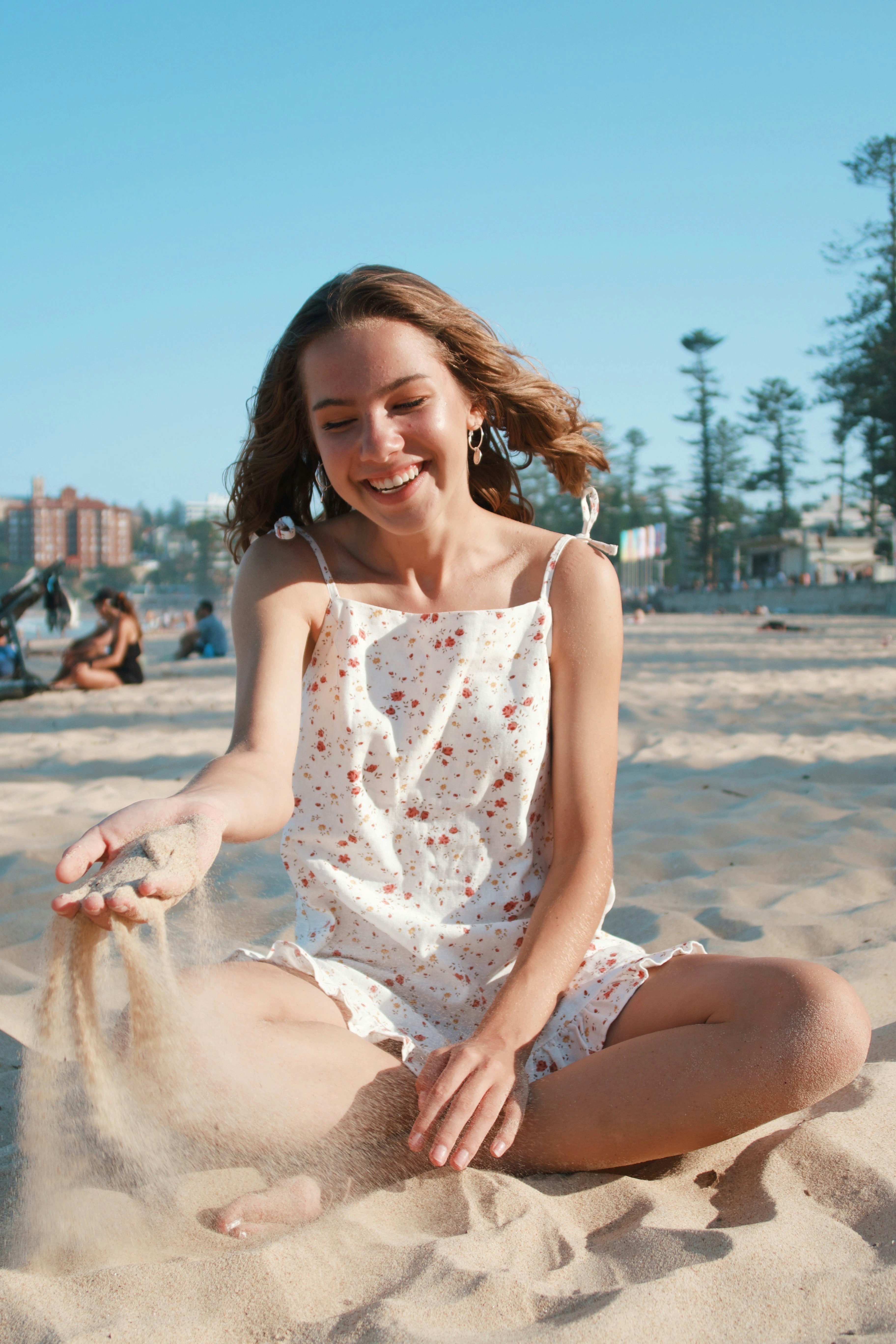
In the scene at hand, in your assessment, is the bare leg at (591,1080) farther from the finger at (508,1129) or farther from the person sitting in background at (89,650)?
the person sitting in background at (89,650)

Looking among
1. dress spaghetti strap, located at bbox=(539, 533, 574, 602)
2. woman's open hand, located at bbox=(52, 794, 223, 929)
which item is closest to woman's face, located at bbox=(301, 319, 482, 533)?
dress spaghetti strap, located at bbox=(539, 533, 574, 602)

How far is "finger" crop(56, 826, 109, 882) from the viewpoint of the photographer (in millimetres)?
1277

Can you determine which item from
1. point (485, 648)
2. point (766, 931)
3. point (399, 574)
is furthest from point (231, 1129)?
point (766, 931)

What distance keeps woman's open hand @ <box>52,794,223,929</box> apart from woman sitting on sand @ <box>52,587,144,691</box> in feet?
30.7

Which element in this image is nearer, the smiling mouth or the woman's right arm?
the woman's right arm

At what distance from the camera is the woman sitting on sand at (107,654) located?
10406 millimetres

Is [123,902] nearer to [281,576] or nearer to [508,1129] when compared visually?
[508,1129]

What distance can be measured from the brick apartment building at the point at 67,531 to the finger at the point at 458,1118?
6437 inches

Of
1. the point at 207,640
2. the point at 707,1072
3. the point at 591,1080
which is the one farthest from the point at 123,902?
the point at 207,640

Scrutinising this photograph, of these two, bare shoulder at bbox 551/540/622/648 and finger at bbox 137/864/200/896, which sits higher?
bare shoulder at bbox 551/540/622/648

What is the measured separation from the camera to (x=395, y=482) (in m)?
1.89

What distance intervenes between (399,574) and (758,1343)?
4.65 feet

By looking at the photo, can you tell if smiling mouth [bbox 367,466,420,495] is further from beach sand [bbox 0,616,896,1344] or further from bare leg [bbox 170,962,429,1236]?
beach sand [bbox 0,616,896,1344]

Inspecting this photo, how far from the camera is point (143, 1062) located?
1478 millimetres
